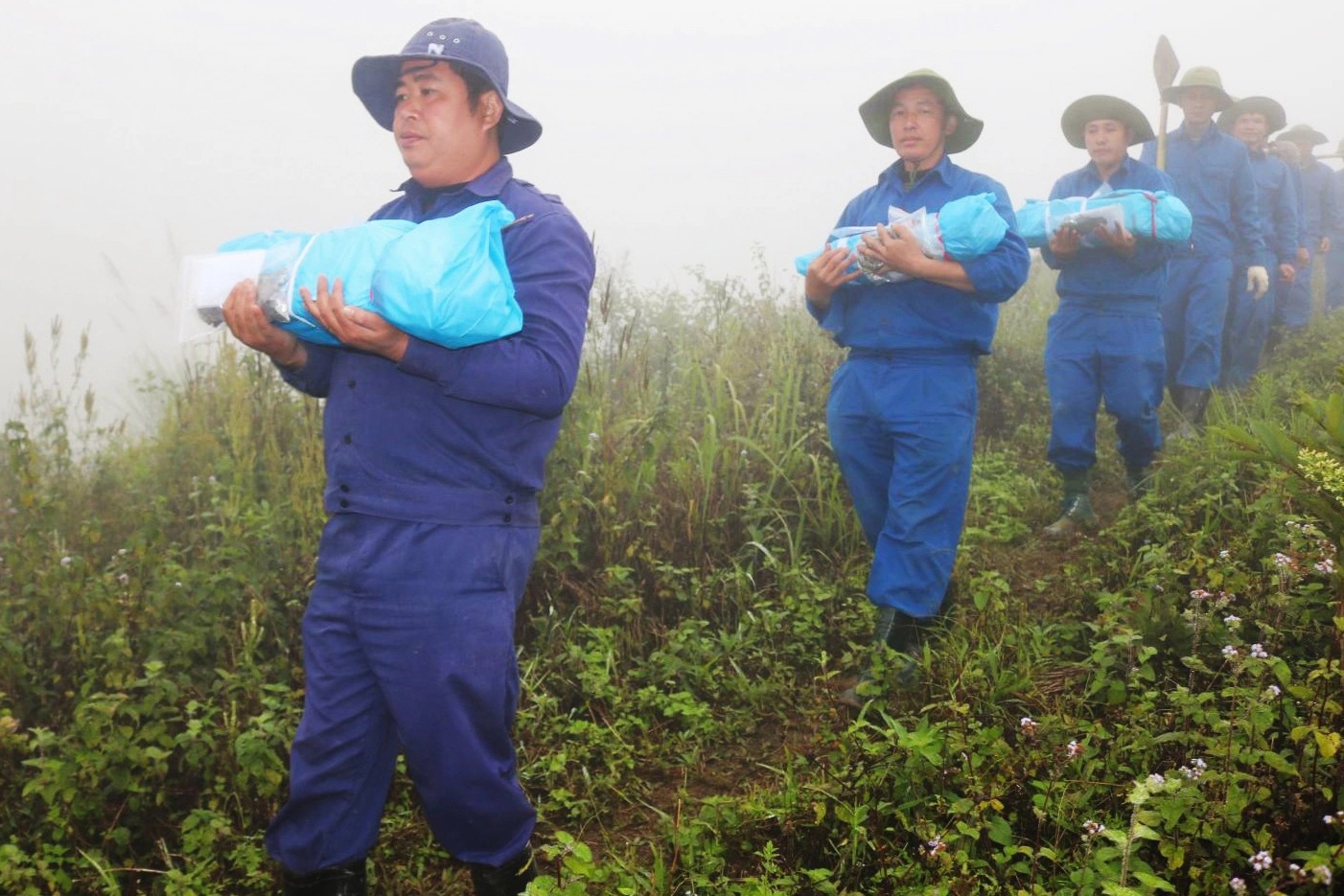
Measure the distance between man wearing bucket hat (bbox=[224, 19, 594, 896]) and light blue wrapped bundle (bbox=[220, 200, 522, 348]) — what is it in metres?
0.06

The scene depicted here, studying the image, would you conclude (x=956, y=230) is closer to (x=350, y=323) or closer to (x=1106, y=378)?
(x=350, y=323)

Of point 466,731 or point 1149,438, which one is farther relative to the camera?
point 1149,438

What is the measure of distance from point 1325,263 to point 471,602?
40.0 feet

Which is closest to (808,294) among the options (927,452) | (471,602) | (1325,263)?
(927,452)

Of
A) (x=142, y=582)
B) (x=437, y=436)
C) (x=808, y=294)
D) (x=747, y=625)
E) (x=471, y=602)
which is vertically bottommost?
(x=747, y=625)

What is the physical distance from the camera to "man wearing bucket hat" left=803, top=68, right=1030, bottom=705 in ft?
11.7

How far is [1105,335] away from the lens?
17.2 feet

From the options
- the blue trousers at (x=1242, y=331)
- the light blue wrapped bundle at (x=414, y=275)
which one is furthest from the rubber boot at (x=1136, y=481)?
the light blue wrapped bundle at (x=414, y=275)

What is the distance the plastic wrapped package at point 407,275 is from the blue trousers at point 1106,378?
3744mm

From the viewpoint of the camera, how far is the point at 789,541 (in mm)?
4387

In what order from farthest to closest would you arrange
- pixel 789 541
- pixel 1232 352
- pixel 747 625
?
pixel 1232 352 < pixel 789 541 < pixel 747 625

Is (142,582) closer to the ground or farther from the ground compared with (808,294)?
closer to the ground

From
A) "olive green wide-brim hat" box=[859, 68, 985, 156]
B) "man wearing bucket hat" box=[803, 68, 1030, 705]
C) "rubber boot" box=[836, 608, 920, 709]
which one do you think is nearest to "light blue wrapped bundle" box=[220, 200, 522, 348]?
"man wearing bucket hat" box=[803, 68, 1030, 705]

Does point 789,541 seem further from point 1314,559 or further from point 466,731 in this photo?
point 466,731
